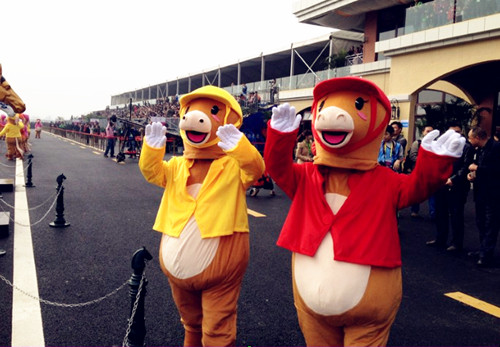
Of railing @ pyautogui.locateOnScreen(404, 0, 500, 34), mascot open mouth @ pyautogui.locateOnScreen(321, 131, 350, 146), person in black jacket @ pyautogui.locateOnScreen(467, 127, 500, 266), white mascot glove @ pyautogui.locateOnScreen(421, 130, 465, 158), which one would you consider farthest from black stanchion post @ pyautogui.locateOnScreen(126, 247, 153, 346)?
railing @ pyautogui.locateOnScreen(404, 0, 500, 34)

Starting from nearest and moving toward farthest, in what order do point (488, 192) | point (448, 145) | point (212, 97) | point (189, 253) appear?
point (448, 145)
point (189, 253)
point (212, 97)
point (488, 192)

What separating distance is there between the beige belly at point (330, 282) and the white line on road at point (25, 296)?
2.22 metres

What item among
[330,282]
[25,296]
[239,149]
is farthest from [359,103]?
[25,296]

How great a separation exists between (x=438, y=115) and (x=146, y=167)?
44.5ft

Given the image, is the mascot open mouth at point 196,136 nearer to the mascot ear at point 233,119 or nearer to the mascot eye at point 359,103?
the mascot ear at point 233,119

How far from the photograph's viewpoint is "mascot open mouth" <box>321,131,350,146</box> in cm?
245

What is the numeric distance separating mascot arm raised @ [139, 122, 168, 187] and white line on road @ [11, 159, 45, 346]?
5.13ft

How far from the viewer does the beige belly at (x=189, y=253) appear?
2.85 metres

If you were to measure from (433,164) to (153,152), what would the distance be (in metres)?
1.83

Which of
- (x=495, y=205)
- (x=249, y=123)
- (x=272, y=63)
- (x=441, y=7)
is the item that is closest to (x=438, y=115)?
(x=441, y=7)

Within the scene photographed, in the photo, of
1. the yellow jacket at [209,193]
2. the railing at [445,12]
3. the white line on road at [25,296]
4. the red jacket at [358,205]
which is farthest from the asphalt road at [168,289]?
the railing at [445,12]

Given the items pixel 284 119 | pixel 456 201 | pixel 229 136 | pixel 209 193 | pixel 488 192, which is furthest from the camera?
pixel 456 201

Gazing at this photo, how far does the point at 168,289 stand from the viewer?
4.57 m

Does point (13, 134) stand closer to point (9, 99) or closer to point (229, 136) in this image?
point (9, 99)
